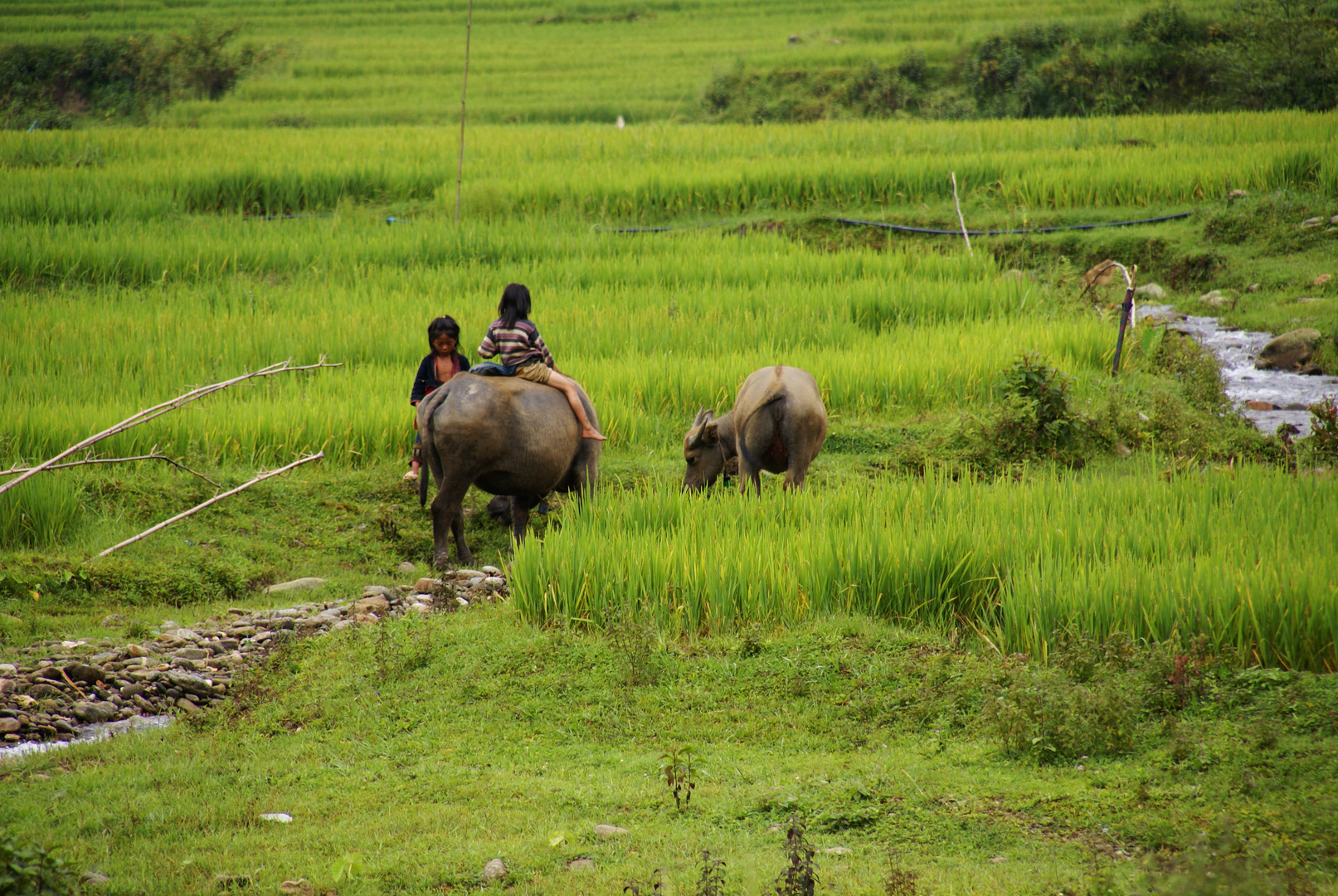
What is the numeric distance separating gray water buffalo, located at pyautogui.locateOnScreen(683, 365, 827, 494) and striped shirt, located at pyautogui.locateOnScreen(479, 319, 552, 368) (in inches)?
50.1

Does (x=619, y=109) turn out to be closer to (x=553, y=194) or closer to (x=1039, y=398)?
(x=553, y=194)

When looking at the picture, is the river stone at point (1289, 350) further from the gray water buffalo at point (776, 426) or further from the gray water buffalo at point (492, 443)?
the gray water buffalo at point (492, 443)

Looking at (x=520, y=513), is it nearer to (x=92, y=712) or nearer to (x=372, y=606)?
(x=372, y=606)

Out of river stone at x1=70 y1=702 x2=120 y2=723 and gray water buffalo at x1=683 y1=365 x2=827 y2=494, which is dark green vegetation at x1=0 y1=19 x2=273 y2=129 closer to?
gray water buffalo at x1=683 y1=365 x2=827 y2=494

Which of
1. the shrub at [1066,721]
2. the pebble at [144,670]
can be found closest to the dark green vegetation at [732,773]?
the shrub at [1066,721]

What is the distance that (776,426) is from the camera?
22.1 feet

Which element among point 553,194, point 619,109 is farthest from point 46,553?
point 619,109

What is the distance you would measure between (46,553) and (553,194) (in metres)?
9.79

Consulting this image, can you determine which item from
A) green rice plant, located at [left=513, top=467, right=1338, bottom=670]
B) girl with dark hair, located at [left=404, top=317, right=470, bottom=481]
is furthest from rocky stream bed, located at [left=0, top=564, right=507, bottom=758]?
girl with dark hair, located at [left=404, top=317, right=470, bottom=481]

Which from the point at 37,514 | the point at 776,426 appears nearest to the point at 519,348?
the point at 776,426

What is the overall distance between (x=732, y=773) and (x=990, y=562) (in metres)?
1.91

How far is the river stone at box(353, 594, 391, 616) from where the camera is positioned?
224 inches

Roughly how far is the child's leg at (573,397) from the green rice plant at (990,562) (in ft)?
3.54

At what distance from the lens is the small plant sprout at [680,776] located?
A: 341cm
